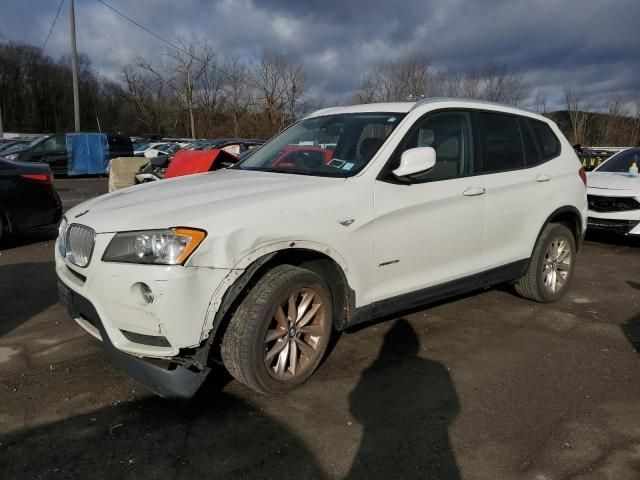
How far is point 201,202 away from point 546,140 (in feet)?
11.3

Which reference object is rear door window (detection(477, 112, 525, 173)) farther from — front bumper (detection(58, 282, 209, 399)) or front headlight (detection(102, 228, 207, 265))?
front bumper (detection(58, 282, 209, 399))

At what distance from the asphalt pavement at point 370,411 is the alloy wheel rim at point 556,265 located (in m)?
0.53

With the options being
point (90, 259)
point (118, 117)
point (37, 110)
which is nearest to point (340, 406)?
point (90, 259)

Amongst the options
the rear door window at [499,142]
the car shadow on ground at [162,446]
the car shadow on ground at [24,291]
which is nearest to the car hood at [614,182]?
the rear door window at [499,142]

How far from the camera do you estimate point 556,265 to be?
4.91m

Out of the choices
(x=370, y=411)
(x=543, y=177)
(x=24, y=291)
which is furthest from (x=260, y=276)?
(x=24, y=291)

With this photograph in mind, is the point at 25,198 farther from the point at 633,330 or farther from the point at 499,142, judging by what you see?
the point at 633,330

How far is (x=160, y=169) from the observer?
8.76 m

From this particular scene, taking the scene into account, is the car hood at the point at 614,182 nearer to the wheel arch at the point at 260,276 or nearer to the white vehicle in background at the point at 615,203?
the white vehicle in background at the point at 615,203

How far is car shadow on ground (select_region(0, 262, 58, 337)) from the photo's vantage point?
4.39 meters

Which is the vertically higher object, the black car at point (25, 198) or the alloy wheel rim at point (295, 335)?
the black car at point (25, 198)

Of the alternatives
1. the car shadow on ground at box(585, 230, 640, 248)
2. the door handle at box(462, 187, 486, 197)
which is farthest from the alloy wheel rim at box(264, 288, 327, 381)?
the car shadow on ground at box(585, 230, 640, 248)

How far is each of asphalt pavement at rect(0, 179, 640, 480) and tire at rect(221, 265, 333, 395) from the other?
169 millimetres

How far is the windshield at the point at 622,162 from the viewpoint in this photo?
28.4 ft
